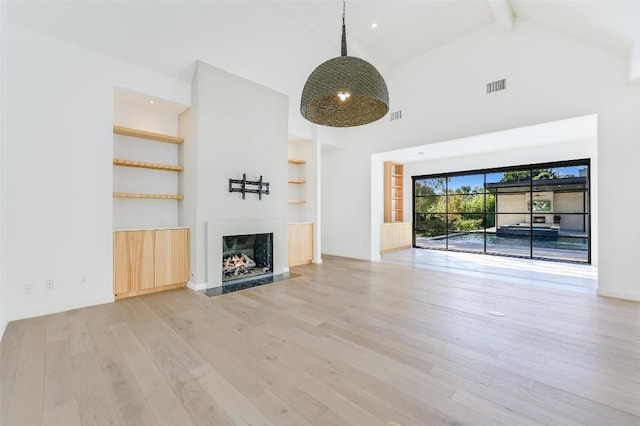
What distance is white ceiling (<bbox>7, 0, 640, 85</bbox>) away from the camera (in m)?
3.43

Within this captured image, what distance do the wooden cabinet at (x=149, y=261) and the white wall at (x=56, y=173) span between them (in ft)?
0.51

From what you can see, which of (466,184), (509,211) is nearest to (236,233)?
(466,184)

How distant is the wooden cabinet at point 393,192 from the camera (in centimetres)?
927

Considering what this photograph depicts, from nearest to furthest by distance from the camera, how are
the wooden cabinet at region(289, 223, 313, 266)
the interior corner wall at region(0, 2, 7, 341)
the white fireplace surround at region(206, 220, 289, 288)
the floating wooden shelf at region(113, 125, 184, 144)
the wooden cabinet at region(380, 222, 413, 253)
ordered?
the interior corner wall at region(0, 2, 7, 341) < the floating wooden shelf at region(113, 125, 184, 144) < the white fireplace surround at region(206, 220, 289, 288) < the wooden cabinet at region(289, 223, 313, 266) < the wooden cabinet at region(380, 222, 413, 253)

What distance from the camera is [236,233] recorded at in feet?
16.4

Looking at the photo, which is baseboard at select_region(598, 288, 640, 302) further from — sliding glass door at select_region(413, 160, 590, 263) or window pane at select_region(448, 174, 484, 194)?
window pane at select_region(448, 174, 484, 194)

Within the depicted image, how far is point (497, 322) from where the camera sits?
A: 315cm

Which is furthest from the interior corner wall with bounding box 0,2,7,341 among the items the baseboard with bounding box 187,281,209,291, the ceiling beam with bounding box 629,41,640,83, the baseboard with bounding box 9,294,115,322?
the ceiling beam with bounding box 629,41,640,83

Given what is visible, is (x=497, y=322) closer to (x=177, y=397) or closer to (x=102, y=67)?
(x=177, y=397)

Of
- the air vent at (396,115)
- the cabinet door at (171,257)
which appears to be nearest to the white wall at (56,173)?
the cabinet door at (171,257)

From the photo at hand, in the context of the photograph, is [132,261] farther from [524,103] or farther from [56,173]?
[524,103]

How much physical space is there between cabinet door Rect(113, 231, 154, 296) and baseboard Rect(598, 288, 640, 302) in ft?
23.2

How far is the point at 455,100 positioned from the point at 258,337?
18.9ft

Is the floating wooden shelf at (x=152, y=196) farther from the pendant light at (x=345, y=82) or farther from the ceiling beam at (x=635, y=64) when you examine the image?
the ceiling beam at (x=635, y=64)
